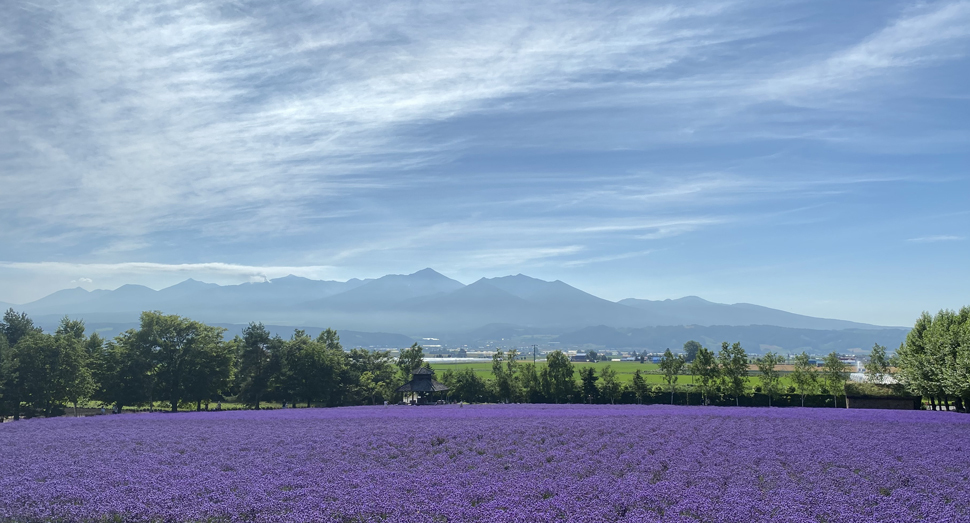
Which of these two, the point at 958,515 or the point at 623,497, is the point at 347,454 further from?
the point at 958,515

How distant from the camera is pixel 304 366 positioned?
58.5 meters

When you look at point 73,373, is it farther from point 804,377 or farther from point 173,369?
point 804,377

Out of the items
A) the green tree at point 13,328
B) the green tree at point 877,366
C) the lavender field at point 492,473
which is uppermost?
the green tree at point 13,328

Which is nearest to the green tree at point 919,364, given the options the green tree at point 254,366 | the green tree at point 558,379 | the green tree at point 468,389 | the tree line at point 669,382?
the tree line at point 669,382

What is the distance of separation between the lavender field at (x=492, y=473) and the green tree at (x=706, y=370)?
30.0 metres

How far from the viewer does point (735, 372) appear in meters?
58.7

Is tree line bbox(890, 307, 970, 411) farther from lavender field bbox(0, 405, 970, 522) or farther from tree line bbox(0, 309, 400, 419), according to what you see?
tree line bbox(0, 309, 400, 419)

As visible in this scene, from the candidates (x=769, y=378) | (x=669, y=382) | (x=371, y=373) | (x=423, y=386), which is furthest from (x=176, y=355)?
(x=769, y=378)

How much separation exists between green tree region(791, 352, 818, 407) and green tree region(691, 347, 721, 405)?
7395mm

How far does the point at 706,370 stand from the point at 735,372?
2812 millimetres

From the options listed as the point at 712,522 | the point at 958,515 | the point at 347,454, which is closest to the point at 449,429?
the point at 347,454

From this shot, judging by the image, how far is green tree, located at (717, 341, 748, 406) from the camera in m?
58.3

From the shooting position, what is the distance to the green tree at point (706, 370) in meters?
59.5

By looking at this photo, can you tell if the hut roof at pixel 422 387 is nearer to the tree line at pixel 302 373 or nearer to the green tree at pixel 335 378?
the tree line at pixel 302 373
